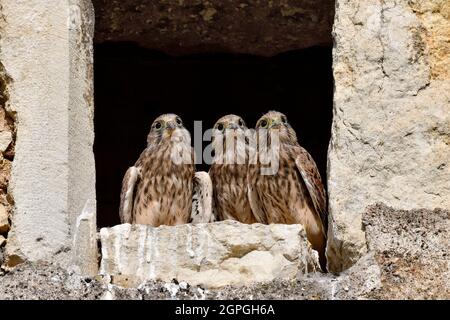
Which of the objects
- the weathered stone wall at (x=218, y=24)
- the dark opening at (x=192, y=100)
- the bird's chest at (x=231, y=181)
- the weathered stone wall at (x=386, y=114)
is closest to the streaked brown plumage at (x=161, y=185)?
the bird's chest at (x=231, y=181)

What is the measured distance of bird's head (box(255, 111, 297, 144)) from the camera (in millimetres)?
6414

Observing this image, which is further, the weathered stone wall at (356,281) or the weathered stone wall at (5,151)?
the weathered stone wall at (5,151)

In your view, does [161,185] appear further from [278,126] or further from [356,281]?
[356,281]

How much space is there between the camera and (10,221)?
4.90m

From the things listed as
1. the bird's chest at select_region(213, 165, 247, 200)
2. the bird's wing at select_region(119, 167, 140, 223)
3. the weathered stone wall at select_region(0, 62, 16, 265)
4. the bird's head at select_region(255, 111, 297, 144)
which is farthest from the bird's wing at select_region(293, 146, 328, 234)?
the weathered stone wall at select_region(0, 62, 16, 265)

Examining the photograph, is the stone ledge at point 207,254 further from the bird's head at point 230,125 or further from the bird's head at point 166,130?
the bird's head at point 230,125

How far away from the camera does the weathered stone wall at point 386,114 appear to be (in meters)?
4.94

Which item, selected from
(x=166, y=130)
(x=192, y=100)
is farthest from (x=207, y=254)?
(x=192, y=100)

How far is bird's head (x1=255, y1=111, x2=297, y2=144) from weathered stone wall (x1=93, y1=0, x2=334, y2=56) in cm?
42

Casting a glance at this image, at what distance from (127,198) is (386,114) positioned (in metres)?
1.52

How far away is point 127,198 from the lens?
6035 mm

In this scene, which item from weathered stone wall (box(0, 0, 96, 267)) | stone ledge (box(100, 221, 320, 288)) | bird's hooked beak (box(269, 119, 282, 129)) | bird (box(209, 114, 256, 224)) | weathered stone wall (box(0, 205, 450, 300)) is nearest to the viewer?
weathered stone wall (box(0, 205, 450, 300))

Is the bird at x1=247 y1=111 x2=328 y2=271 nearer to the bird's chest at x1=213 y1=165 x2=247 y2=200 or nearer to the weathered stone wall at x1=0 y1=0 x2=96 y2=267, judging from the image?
the bird's chest at x1=213 y1=165 x2=247 y2=200

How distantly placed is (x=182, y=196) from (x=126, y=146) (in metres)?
1.47
